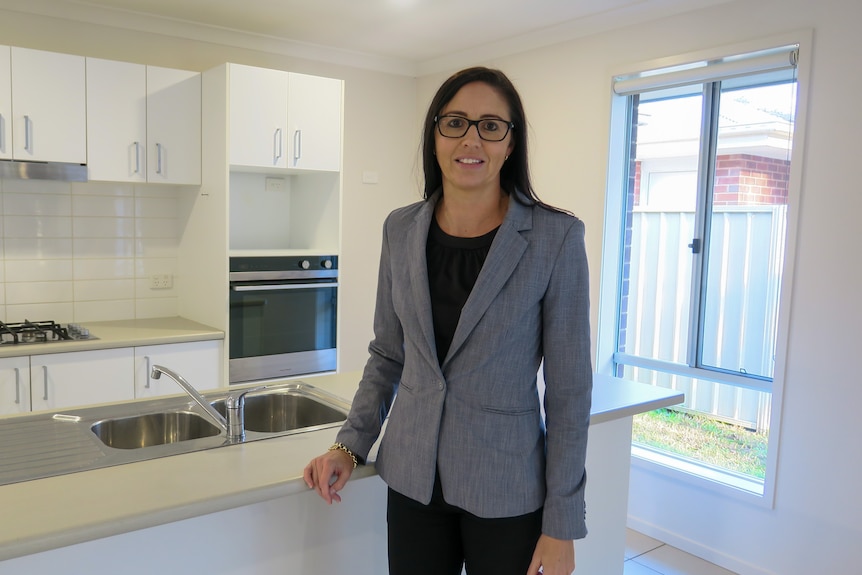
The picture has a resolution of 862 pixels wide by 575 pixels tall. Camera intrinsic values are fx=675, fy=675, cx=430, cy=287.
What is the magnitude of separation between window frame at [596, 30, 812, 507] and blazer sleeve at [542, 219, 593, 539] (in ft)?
6.71

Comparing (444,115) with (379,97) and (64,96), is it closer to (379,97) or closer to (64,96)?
(64,96)

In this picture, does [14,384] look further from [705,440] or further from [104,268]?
[705,440]

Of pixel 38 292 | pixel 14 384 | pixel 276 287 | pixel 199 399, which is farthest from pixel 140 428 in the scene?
pixel 38 292

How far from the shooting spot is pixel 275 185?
416 centimetres

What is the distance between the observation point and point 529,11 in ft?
11.4

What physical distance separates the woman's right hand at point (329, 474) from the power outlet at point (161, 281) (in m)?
2.81

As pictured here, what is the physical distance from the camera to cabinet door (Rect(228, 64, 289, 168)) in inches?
133

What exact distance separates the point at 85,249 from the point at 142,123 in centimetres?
77

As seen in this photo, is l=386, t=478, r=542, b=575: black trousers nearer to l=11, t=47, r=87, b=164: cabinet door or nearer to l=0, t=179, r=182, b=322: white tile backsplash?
l=11, t=47, r=87, b=164: cabinet door

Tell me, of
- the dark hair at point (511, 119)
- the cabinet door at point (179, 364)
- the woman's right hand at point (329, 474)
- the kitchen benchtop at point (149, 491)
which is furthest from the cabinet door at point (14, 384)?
the dark hair at point (511, 119)

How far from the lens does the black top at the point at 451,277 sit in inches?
50.3

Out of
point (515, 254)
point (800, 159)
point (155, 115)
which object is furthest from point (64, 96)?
point (800, 159)

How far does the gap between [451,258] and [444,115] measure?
274 mm

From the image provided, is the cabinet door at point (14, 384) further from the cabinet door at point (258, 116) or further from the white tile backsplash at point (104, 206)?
the cabinet door at point (258, 116)
